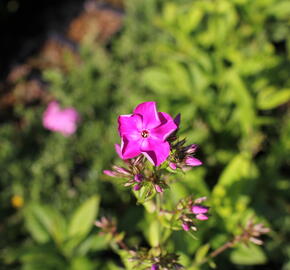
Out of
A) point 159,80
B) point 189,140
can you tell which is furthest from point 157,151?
point 159,80

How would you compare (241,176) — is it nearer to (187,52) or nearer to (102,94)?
(187,52)

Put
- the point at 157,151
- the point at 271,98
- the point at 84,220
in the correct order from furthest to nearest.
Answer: the point at 271,98 → the point at 84,220 → the point at 157,151

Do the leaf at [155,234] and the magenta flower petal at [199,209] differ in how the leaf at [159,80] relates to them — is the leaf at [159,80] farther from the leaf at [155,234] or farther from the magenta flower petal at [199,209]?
the magenta flower petal at [199,209]

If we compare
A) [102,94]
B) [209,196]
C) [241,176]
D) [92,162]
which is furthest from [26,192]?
[241,176]

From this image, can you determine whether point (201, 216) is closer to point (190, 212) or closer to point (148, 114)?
point (190, 212)

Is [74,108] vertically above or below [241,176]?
above

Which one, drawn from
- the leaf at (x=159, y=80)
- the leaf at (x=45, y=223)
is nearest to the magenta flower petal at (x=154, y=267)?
the leaf at (x=45, y=223)
